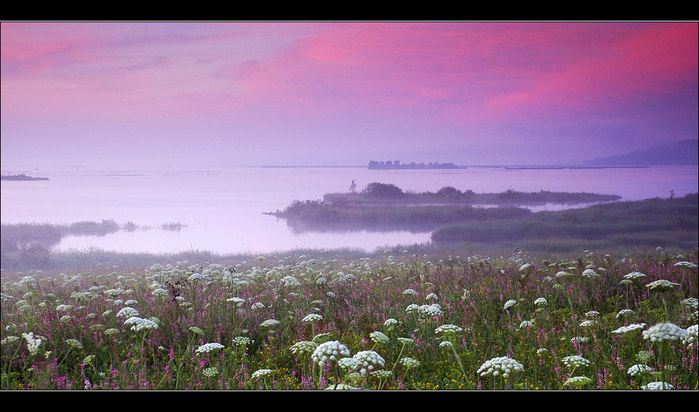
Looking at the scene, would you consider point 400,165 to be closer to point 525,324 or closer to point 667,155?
point 525,324

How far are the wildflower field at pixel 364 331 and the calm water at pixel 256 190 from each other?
2.01ft

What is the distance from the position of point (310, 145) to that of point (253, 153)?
1094 millimetres

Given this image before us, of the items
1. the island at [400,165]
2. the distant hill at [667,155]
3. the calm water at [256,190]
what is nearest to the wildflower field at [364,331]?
the calm water at [256,190]

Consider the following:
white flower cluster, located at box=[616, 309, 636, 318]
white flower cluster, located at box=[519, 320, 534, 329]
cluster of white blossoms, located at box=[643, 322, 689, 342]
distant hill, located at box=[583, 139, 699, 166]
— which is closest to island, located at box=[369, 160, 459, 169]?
distant hill, located at box=[583, 139, 699, 166]

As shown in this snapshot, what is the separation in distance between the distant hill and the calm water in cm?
12

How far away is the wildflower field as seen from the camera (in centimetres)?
442

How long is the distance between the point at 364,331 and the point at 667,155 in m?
6.87

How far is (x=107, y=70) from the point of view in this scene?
8.66 meters

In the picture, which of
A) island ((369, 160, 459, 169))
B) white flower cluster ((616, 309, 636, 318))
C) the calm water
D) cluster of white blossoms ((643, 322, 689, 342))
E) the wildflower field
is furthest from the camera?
the calm water

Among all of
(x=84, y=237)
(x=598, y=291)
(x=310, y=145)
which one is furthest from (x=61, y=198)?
(x=598, y=291)

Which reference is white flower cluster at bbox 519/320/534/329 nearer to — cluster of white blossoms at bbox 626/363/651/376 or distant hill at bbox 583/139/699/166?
cluster of white blossoms at bbox 626/363/651/376

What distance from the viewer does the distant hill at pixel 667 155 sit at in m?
8.87

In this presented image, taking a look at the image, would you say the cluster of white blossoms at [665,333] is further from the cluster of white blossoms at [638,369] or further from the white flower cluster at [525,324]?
the white flower cluster at [525,324]
